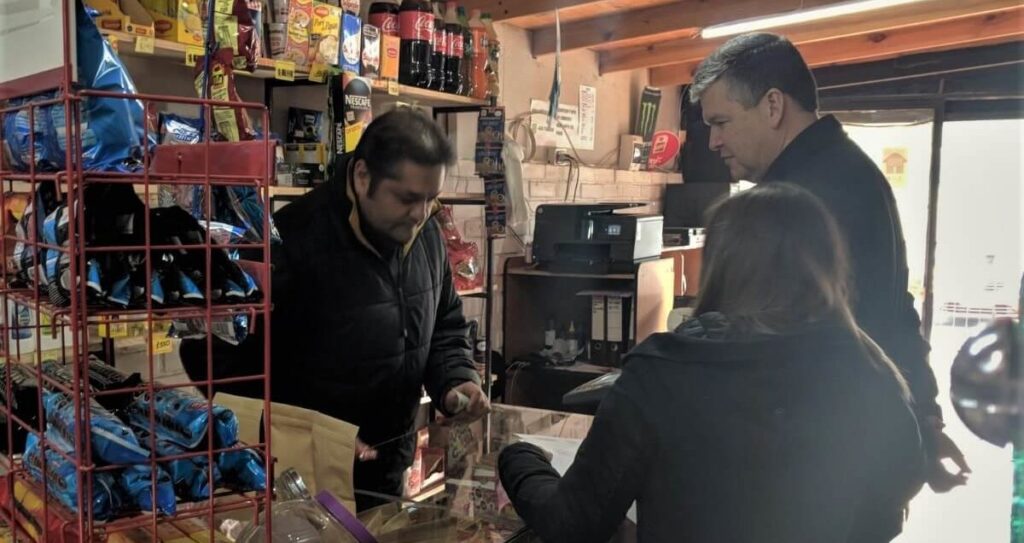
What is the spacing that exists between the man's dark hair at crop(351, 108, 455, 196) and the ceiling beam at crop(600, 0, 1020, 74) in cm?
314

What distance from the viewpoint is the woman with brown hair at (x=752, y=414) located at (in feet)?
3.84

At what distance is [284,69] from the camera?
2.40m

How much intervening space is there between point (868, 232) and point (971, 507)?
3844mm

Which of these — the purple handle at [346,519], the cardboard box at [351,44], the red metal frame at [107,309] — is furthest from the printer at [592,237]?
the red metal frame at [107,309]

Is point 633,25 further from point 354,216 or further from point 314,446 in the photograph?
point 314,446

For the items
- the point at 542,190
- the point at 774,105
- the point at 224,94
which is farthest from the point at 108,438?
the point at 542,190

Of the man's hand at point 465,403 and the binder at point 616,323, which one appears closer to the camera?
the man's hand at point 465,403

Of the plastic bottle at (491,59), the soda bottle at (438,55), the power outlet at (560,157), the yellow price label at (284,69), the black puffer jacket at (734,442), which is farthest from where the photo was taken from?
the power outlet at (560,157)

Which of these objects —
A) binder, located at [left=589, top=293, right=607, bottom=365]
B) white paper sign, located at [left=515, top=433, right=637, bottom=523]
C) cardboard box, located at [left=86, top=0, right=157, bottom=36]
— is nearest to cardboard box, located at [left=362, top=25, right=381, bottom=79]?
cardboard box, located at [left=86, top=0, right=157, bottom=36]

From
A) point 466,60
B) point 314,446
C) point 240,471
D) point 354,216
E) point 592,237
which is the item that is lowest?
point 314,446

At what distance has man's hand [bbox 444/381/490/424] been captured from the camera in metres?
1.85

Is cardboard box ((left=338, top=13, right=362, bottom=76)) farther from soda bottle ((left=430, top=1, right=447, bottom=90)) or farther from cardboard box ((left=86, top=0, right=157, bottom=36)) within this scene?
cardboard box ((left=86, top=0, right=157, bottom=36))

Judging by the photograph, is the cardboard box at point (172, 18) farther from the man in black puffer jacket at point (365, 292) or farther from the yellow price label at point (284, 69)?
the man in black puffer jacket at point (365, 292)

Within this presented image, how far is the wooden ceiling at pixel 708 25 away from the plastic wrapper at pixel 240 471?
334 cm
